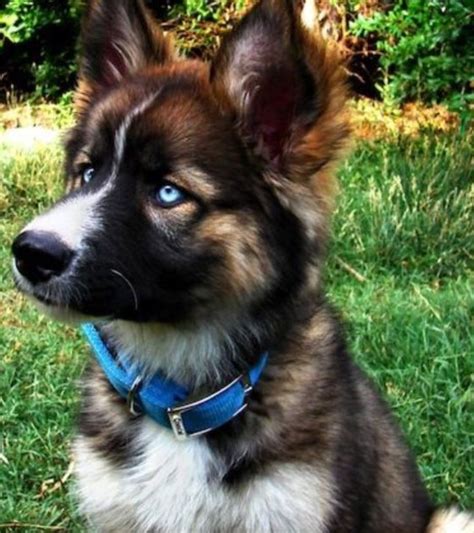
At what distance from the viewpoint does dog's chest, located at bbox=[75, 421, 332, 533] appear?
3139mm

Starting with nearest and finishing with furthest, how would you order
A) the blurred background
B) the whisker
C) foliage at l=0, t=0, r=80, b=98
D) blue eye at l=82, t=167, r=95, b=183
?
the whisker
blue eye at l=82, t=167, r=95, b=183
the blurred background
foliage at l=0, t=0, r=80, b=98

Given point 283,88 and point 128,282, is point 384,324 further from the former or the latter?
point 128,282

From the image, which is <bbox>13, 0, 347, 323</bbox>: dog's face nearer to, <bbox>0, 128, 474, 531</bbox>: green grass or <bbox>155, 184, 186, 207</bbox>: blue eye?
<bbox>155, 184, 186, 207</bbox>: blue eye

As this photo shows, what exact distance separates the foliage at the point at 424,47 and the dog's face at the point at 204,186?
177 inches

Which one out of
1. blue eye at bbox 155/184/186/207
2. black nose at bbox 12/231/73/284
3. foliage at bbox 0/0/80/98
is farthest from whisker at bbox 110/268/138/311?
foliage at bbox 0/0/80/98

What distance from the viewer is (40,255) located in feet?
9.04

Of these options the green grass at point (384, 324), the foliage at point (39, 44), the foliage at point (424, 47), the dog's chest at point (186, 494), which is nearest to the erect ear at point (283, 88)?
the dog's chest at point (186, 494)

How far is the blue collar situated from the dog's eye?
45cm

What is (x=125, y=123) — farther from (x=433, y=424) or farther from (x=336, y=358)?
(x=433, y=424)

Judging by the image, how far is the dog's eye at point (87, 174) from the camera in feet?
10.1

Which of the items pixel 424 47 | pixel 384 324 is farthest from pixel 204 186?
pixel 424 47

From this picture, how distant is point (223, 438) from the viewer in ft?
10.5

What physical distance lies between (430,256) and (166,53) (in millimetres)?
3514

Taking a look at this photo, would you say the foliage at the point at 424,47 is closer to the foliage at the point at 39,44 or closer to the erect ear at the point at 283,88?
the foliage at the point at 39,44
